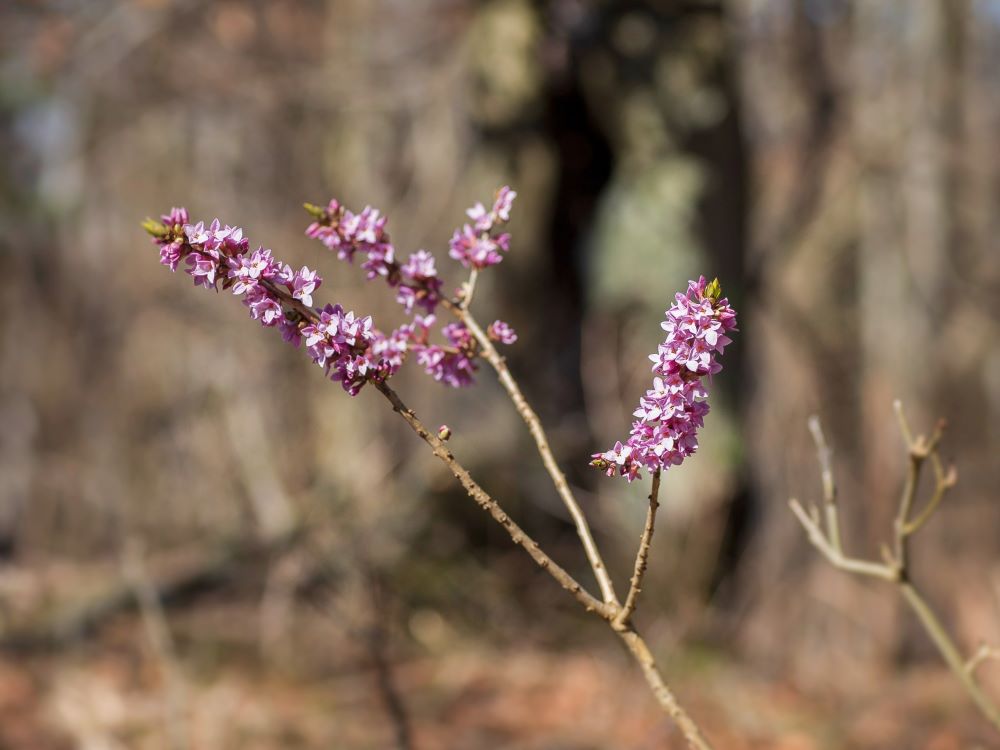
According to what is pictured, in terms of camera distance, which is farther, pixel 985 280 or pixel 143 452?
pixel 985 280

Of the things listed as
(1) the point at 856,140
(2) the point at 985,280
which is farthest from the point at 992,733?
(2) the point at 985,280

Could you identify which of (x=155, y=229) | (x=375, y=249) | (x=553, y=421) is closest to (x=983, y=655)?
(x=375, y=249)

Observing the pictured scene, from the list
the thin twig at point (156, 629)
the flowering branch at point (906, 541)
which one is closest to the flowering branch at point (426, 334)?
the flowering branch at point (906, 541)

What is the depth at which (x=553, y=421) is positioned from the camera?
5.68m

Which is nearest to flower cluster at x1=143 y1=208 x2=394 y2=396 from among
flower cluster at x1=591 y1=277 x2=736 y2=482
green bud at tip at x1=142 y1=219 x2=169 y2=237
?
green bud at tip at x1=142 y1=219 x2=169 y2=237

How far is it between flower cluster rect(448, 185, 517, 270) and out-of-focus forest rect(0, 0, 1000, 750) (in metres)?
2.01

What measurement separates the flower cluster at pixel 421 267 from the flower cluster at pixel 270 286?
5.1 inches

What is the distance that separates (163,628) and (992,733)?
296 centimetres

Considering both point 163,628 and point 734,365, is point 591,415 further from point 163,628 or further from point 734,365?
point 163,628

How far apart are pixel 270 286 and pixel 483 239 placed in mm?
424

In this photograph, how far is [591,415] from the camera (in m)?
5.39

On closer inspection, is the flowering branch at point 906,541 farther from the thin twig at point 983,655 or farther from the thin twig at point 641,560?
the thin twig at point 641,560

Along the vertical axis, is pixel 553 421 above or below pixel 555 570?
above

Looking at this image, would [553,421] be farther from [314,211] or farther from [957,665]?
[314,211]
